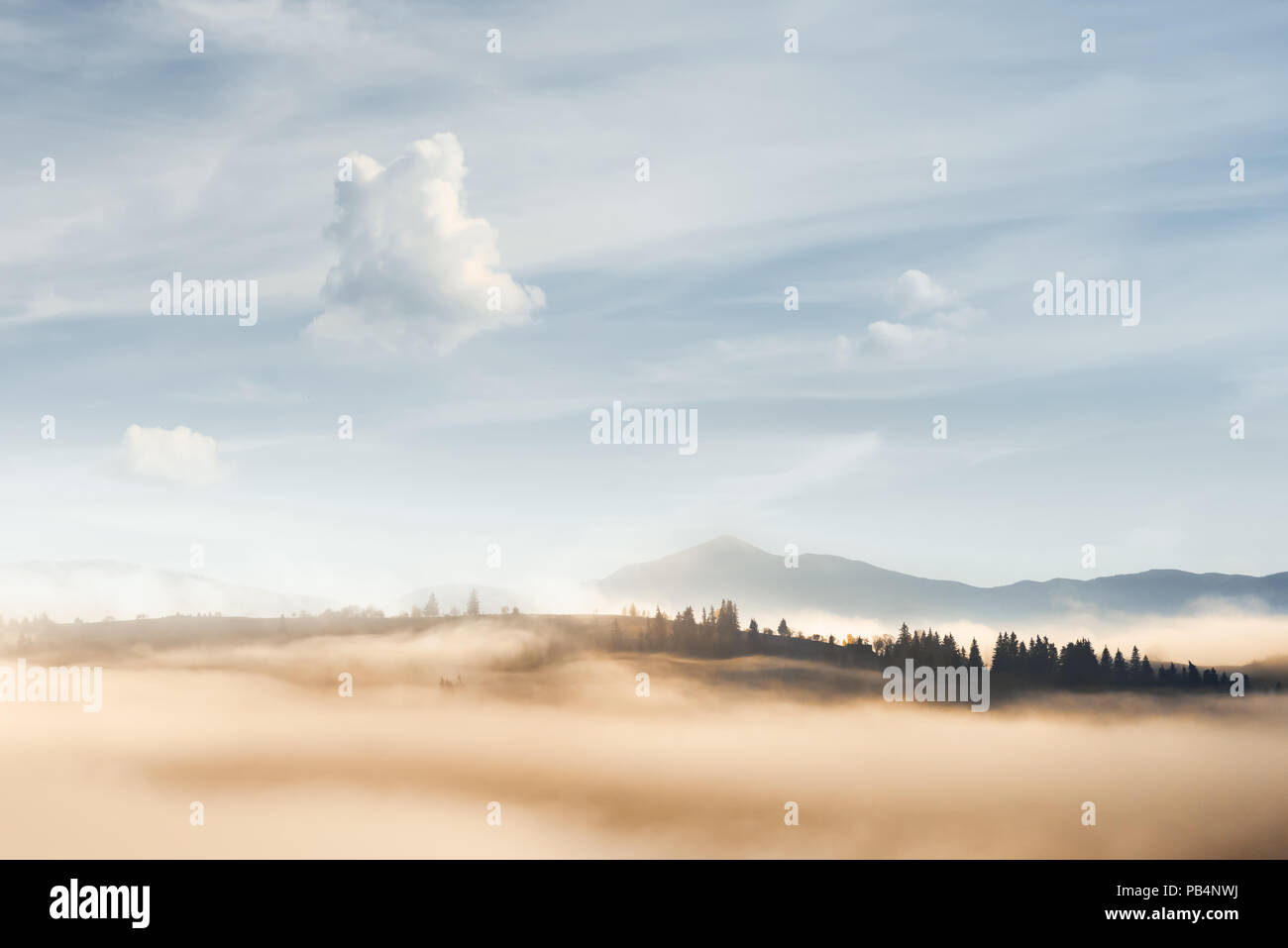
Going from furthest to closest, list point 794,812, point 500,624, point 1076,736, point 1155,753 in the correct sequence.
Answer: point 500,624
point 1076,736
point 1155,753
point 794,812

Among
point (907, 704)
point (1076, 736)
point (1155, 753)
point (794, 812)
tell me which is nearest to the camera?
point (794, 812)

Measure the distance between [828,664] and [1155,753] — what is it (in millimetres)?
52286

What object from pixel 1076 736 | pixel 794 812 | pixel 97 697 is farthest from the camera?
pixel 1076 736

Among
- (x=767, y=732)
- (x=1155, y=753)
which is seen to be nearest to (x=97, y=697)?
(x=767, y=732)

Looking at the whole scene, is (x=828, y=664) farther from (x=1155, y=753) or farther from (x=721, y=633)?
(x=1155, y=753)

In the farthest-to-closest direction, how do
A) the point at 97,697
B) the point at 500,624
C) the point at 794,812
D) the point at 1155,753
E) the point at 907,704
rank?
the point at 907,704, the point at 500,624, the point at 1155,753, the point at 97,697, the point at 794,812

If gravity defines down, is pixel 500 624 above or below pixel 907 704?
above

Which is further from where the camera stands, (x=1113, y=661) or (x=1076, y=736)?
(x=1113, y=661)

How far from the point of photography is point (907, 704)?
163875 millimetres

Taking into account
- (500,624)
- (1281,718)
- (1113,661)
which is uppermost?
(500,624)

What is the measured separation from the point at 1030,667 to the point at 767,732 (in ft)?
165

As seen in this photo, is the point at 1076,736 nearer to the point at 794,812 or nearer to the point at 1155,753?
the point at 1155,753
